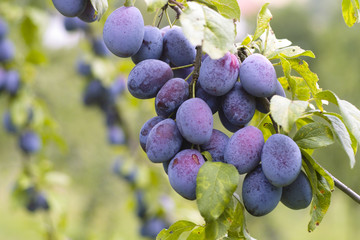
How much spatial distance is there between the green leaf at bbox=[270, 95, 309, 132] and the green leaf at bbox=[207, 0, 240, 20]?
14 centimetres

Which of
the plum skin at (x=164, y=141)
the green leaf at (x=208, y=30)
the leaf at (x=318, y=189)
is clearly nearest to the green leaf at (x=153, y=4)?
the green leaf at (x=208, y=30)

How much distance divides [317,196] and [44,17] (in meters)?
1.47

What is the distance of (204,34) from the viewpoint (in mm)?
413

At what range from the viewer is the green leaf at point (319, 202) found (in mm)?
470

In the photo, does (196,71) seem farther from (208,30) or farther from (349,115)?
(349,115)

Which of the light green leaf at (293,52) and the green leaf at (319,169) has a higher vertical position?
the light green leaf at (293,52)

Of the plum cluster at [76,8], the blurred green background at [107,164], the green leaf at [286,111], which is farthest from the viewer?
the blurred green background at [107,164]

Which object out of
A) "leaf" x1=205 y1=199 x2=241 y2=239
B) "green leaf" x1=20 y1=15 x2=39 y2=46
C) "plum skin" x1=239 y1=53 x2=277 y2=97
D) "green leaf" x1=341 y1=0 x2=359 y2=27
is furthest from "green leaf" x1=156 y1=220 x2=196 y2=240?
"green leaf" x1=20 y1=15 x2=39 y2=46

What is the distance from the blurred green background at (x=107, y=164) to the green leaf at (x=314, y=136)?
23 centimetres

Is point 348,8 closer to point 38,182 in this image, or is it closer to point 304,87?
point 304,87

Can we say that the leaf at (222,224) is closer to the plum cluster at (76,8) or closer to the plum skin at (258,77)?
the plum skin at (258,77)

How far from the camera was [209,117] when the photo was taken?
0.46 meters

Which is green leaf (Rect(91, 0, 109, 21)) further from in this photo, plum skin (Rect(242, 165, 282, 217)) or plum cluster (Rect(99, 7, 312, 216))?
plum skin (Rect(242, 165, 282, 217))

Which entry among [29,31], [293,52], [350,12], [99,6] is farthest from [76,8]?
[29,31]
